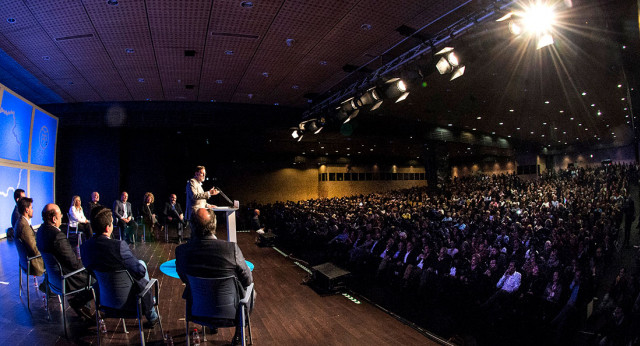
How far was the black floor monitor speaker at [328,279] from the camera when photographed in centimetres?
469

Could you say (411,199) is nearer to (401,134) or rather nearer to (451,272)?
(401,134)

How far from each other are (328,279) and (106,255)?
293 cm

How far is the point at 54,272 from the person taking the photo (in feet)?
9.68

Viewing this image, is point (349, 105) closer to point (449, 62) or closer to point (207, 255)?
point (449, 62)

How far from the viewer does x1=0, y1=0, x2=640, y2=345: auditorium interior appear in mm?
3898

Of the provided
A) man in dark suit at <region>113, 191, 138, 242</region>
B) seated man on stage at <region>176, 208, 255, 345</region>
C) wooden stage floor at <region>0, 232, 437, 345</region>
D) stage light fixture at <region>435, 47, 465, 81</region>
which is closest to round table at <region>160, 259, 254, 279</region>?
wooden stage floor at <region>0, 232, 437, 345</region>

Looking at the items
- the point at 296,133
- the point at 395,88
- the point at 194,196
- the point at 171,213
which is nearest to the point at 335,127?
the point at 296,133

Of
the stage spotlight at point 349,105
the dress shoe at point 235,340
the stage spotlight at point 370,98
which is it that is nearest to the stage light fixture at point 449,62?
the stage spotlight at point 370,98

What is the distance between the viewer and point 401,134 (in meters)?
12.8

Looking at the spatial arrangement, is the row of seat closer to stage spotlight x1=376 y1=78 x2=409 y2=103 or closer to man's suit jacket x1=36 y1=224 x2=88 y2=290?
man's suit jacket x1=36 y1=224 x2=88 y2=290

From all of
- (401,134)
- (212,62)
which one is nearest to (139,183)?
(212,62)

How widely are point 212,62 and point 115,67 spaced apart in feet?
6.54

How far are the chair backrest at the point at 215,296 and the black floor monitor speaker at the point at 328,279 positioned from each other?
→ 2422 mm

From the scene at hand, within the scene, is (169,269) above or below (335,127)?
below
